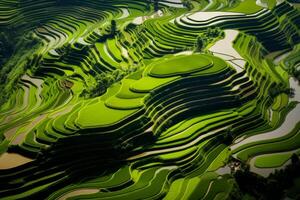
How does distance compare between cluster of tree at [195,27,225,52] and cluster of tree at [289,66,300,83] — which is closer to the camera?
cluster of tree at [289,66,300,83]

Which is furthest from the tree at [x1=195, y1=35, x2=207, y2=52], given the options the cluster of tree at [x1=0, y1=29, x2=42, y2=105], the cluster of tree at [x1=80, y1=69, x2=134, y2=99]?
the cluster of tree at [x1=0, y1=29, x2=42, y2=105]

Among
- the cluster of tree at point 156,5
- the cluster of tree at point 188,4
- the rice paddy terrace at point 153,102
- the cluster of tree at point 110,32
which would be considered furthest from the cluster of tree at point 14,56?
the cluster of tree at point 188,4

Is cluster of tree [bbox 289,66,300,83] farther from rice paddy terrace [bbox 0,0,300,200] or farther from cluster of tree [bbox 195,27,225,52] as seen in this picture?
cluster of tree [bbox 195,27,225,52]

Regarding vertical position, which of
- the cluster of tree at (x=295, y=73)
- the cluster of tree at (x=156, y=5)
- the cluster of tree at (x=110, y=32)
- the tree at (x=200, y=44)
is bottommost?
the cluster of tree at (x=295, y=73)

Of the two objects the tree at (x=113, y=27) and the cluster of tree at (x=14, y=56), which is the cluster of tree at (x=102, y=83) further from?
the cluster of tree at (x=14, y=56)

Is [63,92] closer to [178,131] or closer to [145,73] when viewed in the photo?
[145,73]

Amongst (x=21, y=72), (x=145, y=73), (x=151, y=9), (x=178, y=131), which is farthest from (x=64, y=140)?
(x=151, y=9)
